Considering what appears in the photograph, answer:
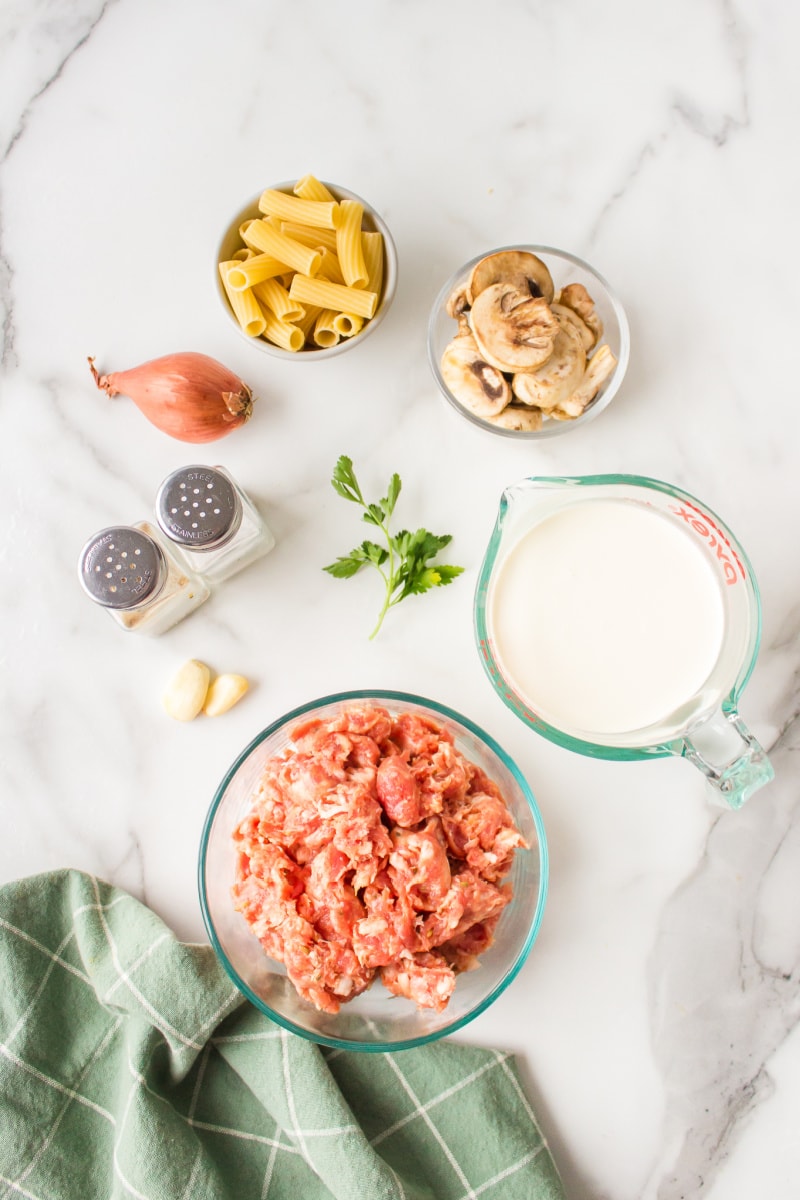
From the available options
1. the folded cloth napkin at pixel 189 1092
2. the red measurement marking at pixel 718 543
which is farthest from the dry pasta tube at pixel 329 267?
the folded cloth napkin at pixel 189 1092

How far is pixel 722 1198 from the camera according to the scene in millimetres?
1991

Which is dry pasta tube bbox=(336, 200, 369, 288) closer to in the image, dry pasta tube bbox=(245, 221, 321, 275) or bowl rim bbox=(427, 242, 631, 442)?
dry pasta tube bbox=(245, 221, 321, 275)

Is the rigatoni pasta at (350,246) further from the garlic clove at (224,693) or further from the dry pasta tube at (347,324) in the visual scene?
the garlic clove at (224,693)

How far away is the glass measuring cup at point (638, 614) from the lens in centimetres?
174

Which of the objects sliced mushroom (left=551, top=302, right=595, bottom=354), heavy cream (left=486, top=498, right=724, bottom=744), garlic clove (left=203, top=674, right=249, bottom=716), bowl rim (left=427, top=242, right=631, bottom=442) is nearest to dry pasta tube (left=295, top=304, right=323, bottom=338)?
bowl rim (left=427, top=242, right=631, bottom=442)

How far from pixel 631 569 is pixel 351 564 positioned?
60 cm

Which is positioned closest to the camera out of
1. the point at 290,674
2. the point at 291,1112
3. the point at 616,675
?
the point at 616,675

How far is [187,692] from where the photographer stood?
1976mm

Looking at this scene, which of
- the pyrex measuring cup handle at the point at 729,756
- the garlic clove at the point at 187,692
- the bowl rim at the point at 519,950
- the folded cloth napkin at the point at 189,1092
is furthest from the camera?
the garlic clove at the point at 187,692

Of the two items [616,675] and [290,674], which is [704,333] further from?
[290,674]

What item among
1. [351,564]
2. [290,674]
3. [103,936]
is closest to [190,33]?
[351,564]

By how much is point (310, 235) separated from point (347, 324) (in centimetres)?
19

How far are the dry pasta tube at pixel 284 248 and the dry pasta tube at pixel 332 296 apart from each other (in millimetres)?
25

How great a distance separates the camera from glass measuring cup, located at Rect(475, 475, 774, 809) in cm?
174
